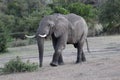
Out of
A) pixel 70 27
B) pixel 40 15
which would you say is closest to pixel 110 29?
pixel 40 15

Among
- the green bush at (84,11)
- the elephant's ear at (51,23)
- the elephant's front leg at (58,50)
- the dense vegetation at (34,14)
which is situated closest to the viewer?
the elephant's ear at (51,23)

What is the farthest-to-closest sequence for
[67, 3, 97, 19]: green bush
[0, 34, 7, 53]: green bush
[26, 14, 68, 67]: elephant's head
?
[67, 3, 97, 19]: green bush → [0, 34, 7, 53]: green bush → [26, 14, 68, 67]: elephant's head

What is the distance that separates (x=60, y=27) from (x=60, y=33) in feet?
0.87

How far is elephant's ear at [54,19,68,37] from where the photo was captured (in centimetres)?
1703

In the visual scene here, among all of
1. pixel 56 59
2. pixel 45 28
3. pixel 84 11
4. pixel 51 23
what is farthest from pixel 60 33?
pixel 84 11

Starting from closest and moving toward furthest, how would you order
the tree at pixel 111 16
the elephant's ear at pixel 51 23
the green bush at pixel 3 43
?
the elephant's ear at pixel 51 23 < the green bush at pixel 3 43 < the tree at pixel 111 16

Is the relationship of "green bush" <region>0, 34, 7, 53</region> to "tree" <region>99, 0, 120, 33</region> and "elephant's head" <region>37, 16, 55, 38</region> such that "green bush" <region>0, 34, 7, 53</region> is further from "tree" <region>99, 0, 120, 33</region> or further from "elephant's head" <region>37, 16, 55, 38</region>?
"tree" <region>99, 0, 120, 33</region>

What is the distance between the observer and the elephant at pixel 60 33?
53.8ft

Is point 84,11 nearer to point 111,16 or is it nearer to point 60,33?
point 111,16

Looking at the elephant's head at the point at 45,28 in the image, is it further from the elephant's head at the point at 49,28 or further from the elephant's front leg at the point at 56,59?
the elephant's front leg at the point at 56,59

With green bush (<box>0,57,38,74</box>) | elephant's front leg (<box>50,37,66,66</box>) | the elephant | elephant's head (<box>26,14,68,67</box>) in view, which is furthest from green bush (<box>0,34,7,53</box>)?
green bush (<box>0,57,38,74</box>)

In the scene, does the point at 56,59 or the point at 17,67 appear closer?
the point at 17,67

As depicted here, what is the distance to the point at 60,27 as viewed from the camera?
17188 millimetres

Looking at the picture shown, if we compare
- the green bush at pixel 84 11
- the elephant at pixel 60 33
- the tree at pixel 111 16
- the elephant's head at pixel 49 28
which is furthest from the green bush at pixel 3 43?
the green bush at pixel 84 11
